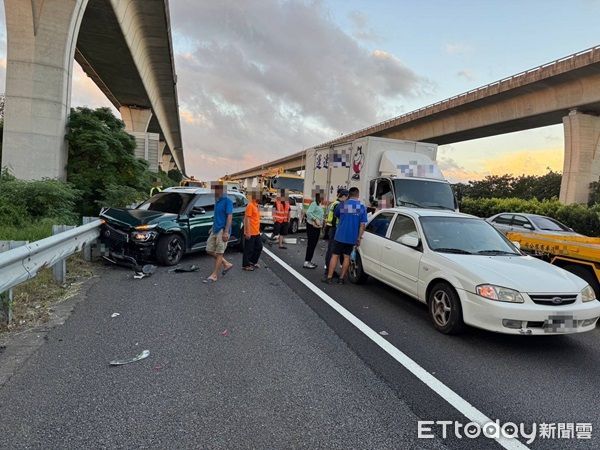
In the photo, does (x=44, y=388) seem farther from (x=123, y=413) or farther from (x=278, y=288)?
(x=278, y=288)

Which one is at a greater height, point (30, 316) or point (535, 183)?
point (535, 183)

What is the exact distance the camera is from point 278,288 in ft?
23.6

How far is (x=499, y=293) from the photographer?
462cm

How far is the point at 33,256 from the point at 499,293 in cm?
536

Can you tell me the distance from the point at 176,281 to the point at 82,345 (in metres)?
3.06

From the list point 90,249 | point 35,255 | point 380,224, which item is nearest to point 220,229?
point 90,249

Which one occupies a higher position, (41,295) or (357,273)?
(357,273)

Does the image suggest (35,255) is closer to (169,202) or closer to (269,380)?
(269,380)

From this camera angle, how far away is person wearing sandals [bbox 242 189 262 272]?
28.3 feet

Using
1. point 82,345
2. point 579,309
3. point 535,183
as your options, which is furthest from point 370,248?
point 535,183

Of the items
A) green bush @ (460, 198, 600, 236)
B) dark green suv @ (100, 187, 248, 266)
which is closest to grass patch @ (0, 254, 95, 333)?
dark green suv @ (100, 187, 248, 266)

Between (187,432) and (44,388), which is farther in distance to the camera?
(44,388)

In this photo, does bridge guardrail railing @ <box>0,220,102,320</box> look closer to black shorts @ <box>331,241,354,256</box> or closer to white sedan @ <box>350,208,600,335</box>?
black shorts @ <box>331,241,354,256</box>

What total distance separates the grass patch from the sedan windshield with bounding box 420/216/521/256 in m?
5.14
